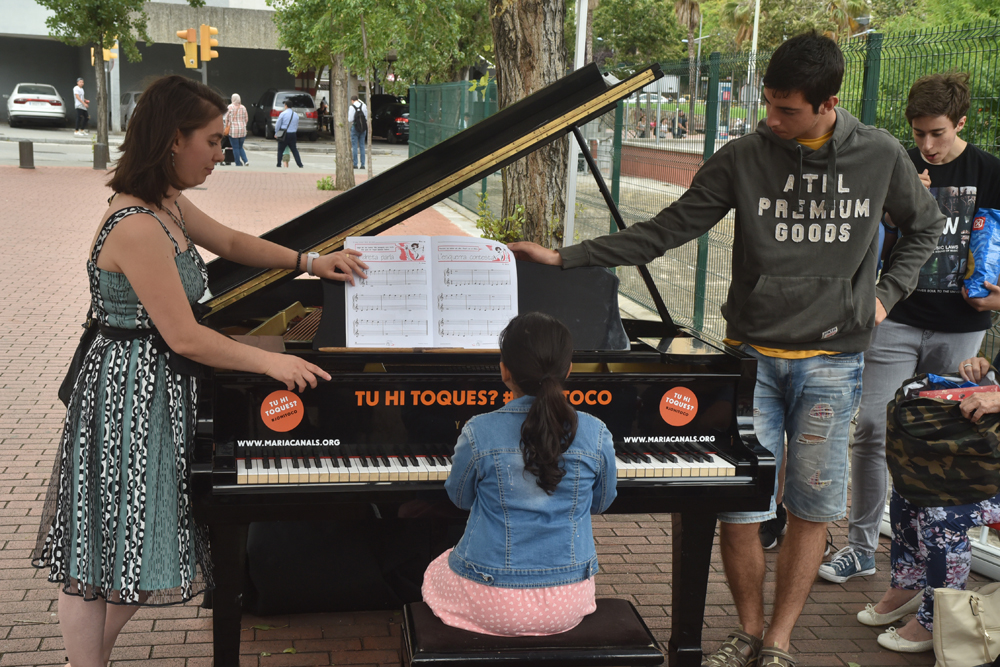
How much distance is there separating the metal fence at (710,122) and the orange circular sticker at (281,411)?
377cm

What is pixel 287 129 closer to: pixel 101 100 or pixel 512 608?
pixel 101 100

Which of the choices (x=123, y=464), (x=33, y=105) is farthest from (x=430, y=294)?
→ (x=33, y=105)

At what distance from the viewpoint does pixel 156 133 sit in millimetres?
2625

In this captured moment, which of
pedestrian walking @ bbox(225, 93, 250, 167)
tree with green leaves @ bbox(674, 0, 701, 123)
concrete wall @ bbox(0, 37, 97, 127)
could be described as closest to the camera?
pedestrian walking @ bbox(225, 93, 250, 167)

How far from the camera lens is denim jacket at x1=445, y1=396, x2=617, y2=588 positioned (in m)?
2.40

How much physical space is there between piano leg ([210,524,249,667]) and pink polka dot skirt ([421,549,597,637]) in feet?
2.13

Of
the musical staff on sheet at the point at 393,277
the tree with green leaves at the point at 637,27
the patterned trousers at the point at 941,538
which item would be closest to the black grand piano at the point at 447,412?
the musical staff on sheet at the point at 393,277

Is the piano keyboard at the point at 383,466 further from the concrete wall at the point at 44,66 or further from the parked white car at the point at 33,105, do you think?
the concrete wall at the point at 44,66

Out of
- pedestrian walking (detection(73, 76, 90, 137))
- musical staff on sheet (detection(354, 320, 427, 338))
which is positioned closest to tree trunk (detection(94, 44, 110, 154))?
pedestrian walking (detection(73, 76, 90, 137))

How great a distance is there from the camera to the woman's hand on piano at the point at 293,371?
2.70 metres

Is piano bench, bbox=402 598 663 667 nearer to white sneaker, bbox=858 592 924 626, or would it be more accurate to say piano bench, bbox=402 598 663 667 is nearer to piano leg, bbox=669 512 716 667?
piano leg, bbox=669 512 716 667

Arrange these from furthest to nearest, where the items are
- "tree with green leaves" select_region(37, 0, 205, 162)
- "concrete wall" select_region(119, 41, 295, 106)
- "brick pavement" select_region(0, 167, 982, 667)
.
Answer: "concrete wall" select_region(119, 41, 295, 106) < "tree with green leaves" select_region(37, 0, 205, 162) < "brick pavement" select_region(0, 167, 982, 667)

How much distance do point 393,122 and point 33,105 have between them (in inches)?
483

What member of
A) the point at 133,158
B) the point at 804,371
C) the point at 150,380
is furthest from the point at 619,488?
the point at 133,158
